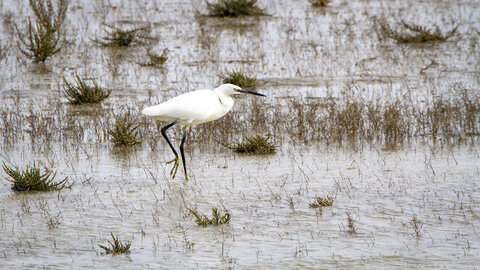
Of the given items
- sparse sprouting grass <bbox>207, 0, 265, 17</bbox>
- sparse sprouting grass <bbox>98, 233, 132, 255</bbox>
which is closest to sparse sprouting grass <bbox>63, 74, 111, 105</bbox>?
sparse sprouting grass <bbox>98, 233, 132, 255</bbox>

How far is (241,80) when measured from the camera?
11.0m

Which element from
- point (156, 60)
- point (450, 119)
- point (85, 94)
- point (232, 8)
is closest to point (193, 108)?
point (85, 94)

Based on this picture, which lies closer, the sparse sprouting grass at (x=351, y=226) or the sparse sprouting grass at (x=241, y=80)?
the sparse sprouting grass at (x=351, y=226)

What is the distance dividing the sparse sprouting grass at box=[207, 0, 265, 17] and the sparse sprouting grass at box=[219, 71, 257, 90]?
6050 millimetres

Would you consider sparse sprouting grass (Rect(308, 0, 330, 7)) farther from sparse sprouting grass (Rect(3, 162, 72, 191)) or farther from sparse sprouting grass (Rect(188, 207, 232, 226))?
sparse sprouting grass (Rect(188, 207, 232, 226))

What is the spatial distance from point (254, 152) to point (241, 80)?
296 centimetres

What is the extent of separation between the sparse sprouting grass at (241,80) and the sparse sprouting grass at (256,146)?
278cm

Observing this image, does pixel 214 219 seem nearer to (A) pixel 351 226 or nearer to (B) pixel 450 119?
(A) pixel 351 226

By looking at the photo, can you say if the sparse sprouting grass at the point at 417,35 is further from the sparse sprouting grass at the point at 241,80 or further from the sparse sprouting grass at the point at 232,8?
the sparse sprouting grass at the point at 241,80

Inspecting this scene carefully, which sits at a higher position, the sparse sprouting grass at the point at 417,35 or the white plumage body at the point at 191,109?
the sparse sprouting grass at the point at 417,35

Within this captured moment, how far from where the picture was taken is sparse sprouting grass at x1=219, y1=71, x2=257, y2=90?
10984 millimetres

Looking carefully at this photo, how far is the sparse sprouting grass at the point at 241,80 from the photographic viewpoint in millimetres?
10984

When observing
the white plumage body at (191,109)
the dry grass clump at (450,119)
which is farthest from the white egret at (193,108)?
the dry grass clump at (450,119)

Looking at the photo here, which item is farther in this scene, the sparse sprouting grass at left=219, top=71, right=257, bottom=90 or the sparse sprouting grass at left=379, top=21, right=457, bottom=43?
the sparse sprouting grass at left=379, top=21, right=457, bottom=43
